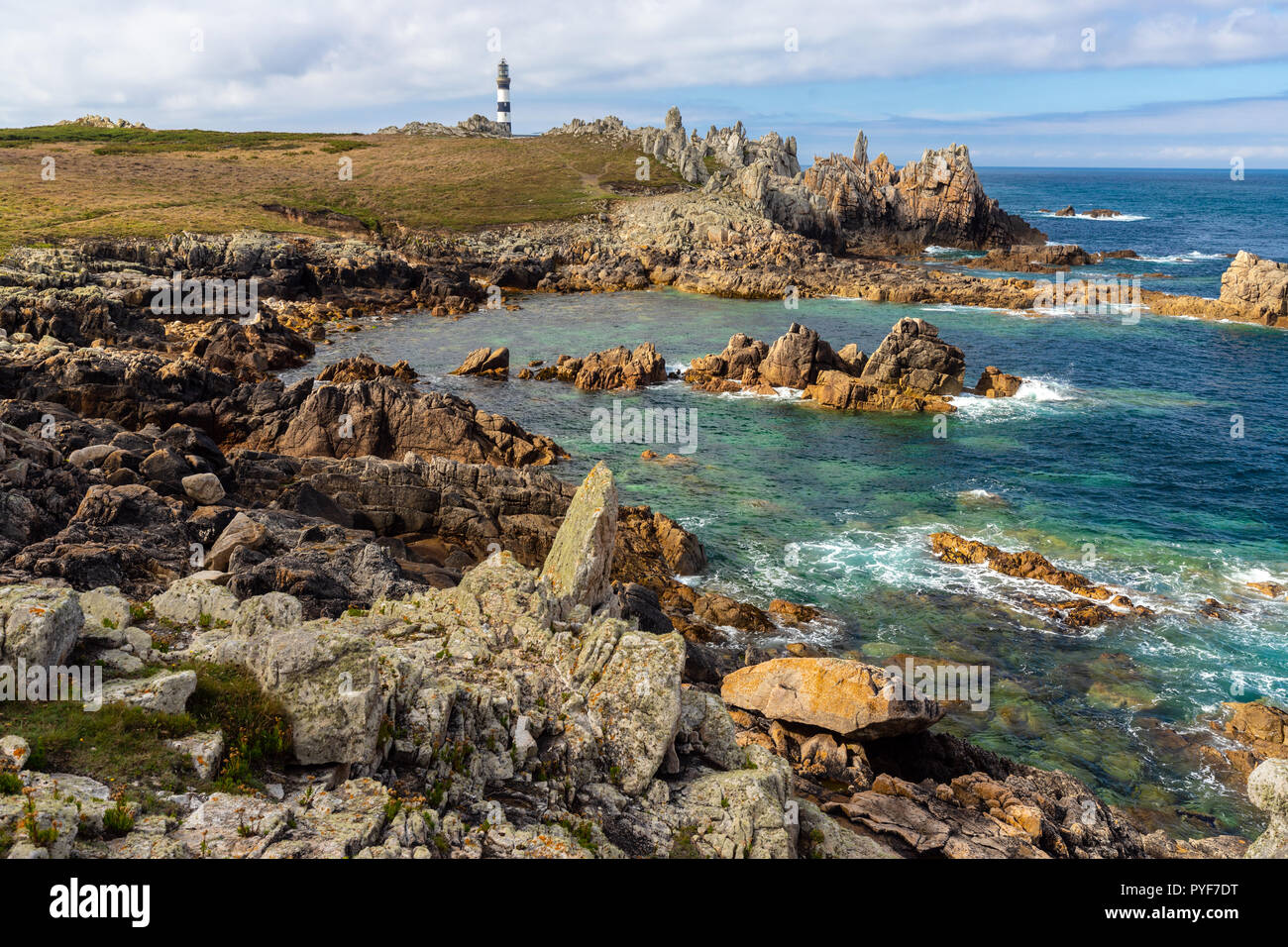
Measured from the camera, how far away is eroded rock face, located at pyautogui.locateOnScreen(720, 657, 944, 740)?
20797 millimetres

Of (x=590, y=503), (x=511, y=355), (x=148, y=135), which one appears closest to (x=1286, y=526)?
(x=590, y=503)

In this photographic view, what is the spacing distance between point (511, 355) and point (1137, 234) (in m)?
151

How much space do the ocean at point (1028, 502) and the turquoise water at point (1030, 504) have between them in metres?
0.13

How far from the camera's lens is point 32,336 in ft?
188

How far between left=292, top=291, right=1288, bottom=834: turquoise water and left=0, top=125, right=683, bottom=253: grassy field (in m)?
49.9

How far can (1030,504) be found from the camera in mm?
43469

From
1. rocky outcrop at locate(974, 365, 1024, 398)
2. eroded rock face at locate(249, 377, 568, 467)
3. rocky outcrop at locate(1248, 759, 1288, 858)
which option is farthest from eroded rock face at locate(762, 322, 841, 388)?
rocky outcrop at locate(1248, 759, 1288, 858)

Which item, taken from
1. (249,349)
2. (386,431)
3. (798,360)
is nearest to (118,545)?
(386,431)

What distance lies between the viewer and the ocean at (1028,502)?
27078mm

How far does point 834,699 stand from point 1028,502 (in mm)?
27655

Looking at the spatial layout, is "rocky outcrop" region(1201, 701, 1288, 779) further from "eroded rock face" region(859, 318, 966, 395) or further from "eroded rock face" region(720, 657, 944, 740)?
"eroded rock face" region(859, 318, 966, 395)

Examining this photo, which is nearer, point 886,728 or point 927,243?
point 886,728
